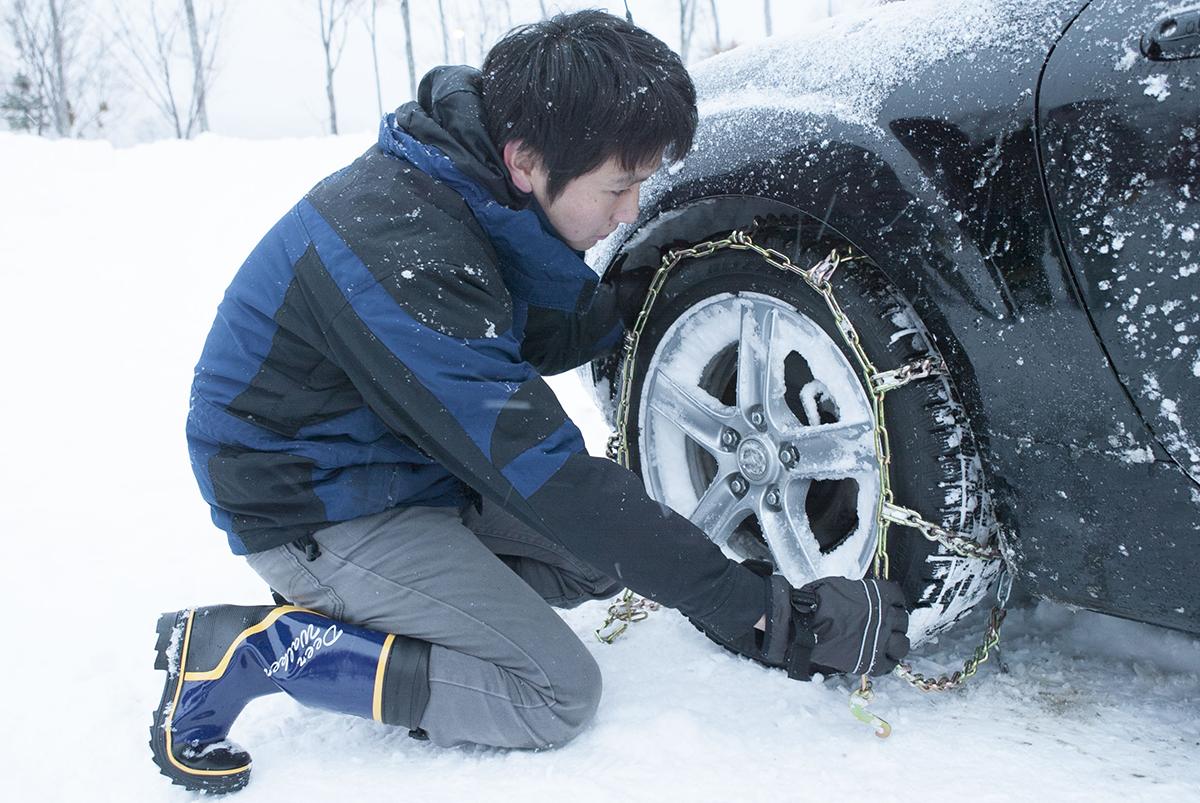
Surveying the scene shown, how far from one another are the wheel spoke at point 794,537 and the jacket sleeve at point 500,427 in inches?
9.4

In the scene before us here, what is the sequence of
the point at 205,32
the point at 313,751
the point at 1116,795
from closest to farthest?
the point at 1116,795, the point at 313,751, the point at 205,32

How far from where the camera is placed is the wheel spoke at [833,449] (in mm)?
1631

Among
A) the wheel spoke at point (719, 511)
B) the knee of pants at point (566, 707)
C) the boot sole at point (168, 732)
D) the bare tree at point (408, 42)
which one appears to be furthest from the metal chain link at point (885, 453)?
the bare tree at point (408, 42)

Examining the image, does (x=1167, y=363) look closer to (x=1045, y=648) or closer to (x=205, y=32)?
(x=1045, y=648)

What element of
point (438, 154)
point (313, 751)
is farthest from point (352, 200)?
point (313, 751)

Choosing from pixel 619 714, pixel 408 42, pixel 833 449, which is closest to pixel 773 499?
pixel 833 449

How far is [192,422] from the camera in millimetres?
1779

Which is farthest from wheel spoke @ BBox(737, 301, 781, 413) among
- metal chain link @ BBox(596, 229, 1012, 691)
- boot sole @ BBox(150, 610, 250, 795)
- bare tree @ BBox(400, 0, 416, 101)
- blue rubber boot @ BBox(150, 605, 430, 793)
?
bare tree @ BBox(400, 0, 416, 101)

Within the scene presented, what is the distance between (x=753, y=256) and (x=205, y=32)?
2228 centimetres

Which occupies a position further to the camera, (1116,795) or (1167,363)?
(1116,795)

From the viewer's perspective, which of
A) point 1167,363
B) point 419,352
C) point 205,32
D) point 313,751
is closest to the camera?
point 1167,363

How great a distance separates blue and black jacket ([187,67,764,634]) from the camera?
149 centimetres

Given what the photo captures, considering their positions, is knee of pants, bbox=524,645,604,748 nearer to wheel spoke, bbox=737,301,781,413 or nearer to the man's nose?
wheel spoke, bbox=737,301,781,413

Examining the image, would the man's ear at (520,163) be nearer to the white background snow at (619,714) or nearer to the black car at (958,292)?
the black car at (958,292)
